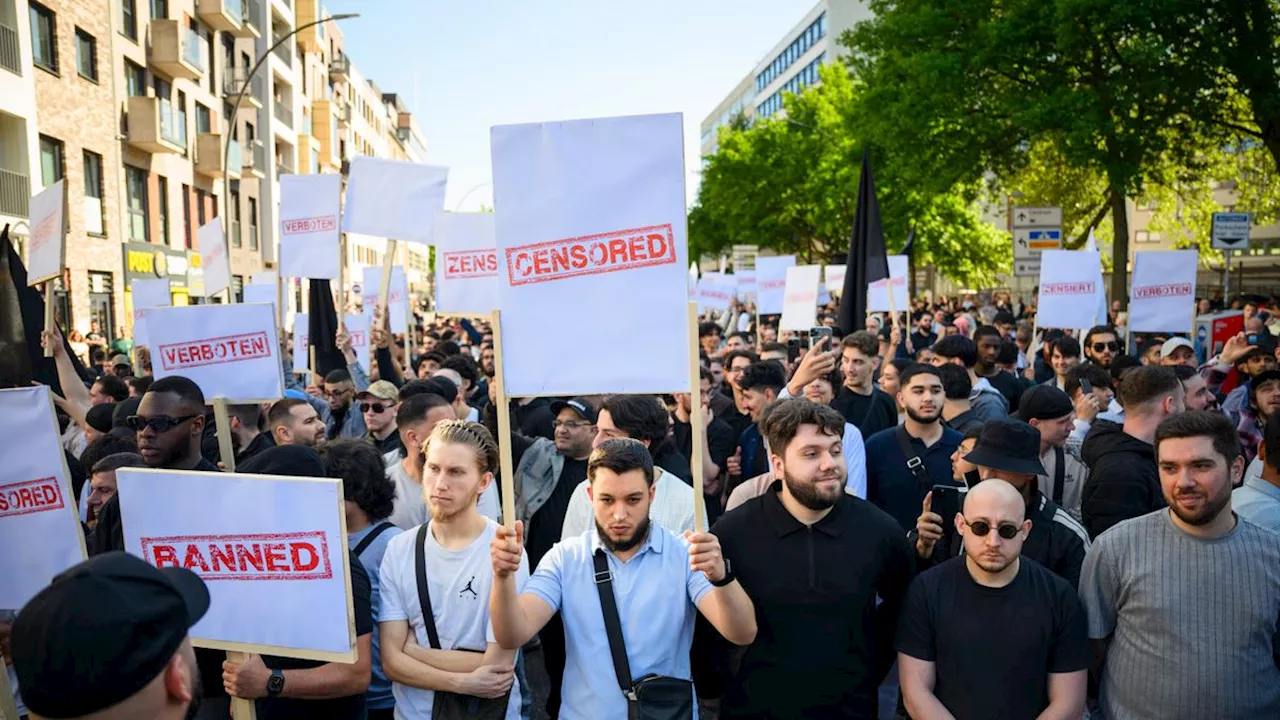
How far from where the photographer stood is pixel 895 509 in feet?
17.9

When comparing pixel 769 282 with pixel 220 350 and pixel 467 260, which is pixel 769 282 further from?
pixel 220 350

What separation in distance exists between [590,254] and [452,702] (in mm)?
1645

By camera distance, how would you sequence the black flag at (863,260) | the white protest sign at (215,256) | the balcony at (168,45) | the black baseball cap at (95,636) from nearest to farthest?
1. the black baseball cap at (95,636)
2. the black flag at (863,260)
3. the white protest sign at (215,256)
4. the balcony at (168,45)

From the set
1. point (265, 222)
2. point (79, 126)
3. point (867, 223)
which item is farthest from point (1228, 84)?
point (265, 222)

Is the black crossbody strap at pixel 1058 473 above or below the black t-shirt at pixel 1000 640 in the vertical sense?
above

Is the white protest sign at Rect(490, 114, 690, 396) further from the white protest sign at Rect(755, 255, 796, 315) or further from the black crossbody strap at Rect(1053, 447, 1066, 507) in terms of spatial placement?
the white protest sign at Rect(755, 255, 796, 315)

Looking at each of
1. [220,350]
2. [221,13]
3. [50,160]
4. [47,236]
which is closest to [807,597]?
[220,350]

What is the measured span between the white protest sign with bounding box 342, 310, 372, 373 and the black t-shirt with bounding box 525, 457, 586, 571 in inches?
283

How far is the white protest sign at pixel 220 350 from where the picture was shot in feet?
19.4

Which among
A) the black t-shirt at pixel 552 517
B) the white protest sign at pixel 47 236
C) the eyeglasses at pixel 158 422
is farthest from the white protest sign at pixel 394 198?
the eyeglasses at pixel 158 422

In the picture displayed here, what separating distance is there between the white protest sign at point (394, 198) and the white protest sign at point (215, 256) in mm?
1551

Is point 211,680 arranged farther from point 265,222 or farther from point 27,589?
point 265,222

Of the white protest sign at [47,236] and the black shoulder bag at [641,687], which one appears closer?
the black shoulder bag at [641,687]

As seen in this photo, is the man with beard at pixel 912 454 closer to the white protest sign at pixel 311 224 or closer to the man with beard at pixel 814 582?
the man with beard at pixel 814 582
